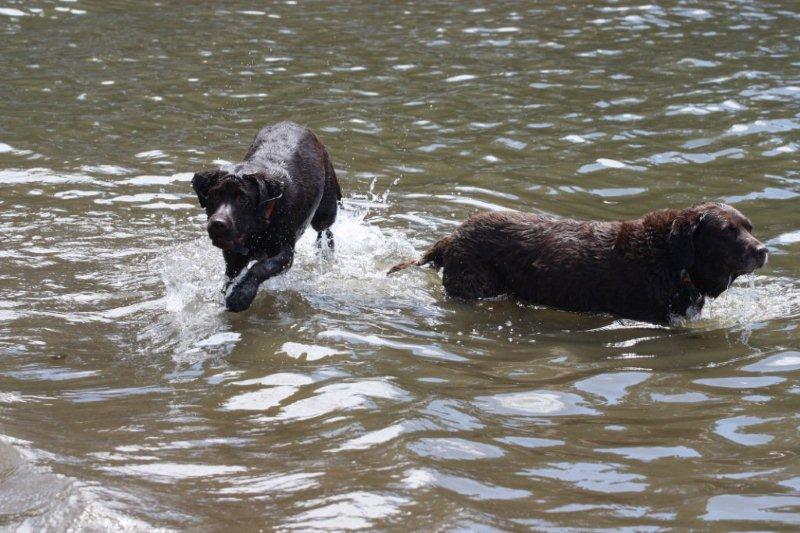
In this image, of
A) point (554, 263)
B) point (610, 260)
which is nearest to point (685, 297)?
point (610, 260)

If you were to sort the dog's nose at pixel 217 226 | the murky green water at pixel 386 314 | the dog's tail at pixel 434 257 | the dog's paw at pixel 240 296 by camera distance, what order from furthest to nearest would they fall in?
the dog's tail at pixel 434 257
the dog's paw at pixel 240 296
the dog's nose at pixel 217 226
the murky green water at pixel 386 314

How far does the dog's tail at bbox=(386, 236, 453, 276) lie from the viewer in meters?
8.34

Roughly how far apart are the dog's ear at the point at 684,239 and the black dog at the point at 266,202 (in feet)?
9.56

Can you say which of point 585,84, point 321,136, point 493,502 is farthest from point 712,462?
point 585,84

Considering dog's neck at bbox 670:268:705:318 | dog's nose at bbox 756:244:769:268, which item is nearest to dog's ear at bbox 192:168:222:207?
dog's neck at bbox 670:268:705:318

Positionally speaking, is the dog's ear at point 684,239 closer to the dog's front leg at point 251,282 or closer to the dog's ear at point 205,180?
the dog's front leg at point 251,282

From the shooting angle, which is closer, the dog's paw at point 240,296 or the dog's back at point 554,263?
the dog's paw at point 240,296

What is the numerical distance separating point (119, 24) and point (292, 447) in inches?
605

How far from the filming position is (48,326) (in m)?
7.24

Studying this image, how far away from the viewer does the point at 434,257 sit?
8445mm

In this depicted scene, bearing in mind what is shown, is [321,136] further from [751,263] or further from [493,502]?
[493,502]

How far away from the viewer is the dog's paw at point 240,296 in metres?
7.64

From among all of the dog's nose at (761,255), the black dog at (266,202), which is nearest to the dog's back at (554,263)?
the dog's nose at (761,255)

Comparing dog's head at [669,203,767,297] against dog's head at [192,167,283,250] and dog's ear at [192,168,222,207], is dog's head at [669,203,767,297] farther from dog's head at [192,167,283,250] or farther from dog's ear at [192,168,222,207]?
dog's ear at [192,168,222,207]
